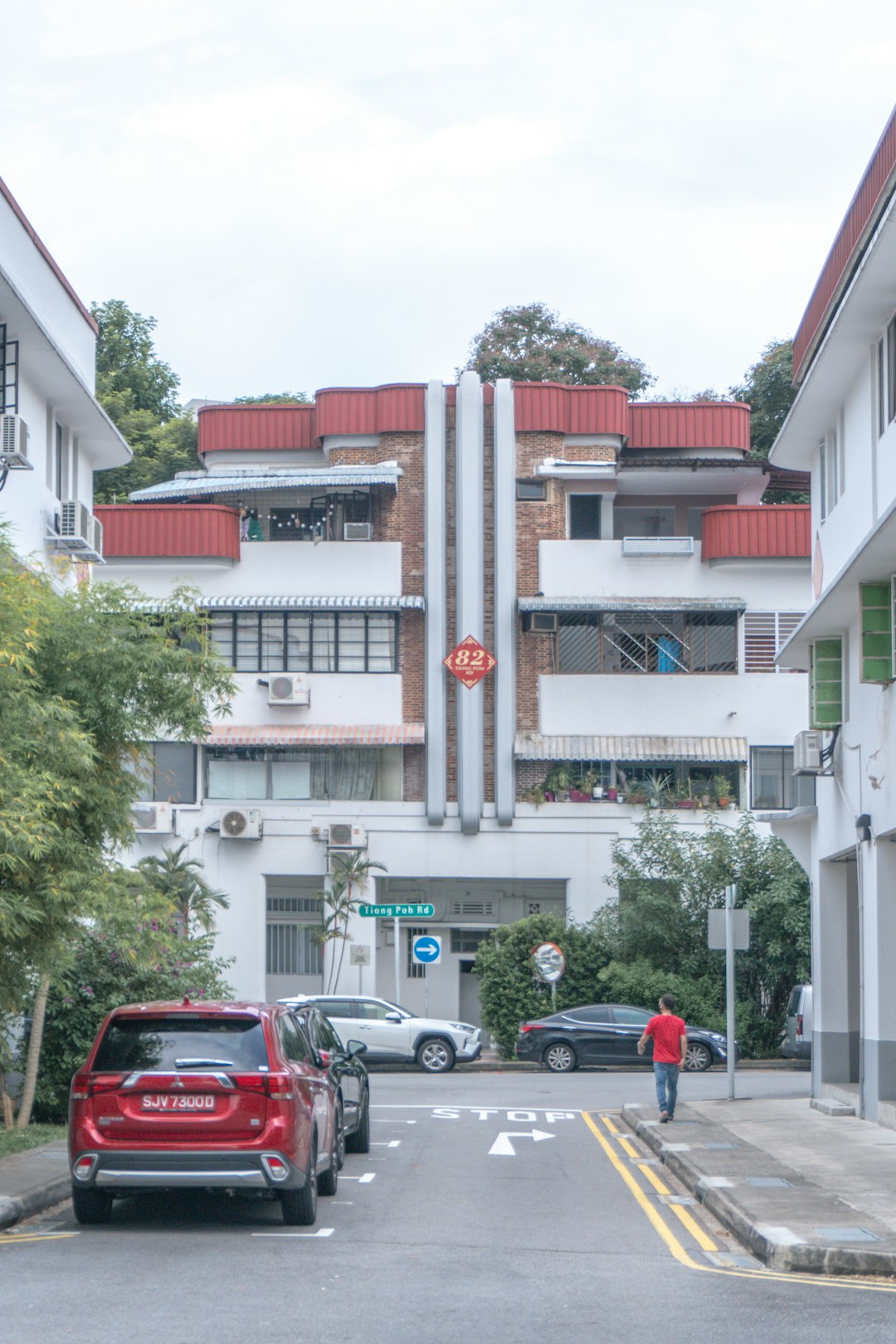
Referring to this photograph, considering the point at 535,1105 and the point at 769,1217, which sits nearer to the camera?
the point at 769,1217

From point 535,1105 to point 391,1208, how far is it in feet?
39.5

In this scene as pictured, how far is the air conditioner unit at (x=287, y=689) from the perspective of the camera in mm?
39000

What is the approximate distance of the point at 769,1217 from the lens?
39.0 feet

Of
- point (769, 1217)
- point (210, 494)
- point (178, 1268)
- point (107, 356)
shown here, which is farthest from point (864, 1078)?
point (107, 356)

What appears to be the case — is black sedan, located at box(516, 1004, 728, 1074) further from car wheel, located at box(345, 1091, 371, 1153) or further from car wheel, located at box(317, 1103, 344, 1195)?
car wheel, located at box(317, 1103, 344, 1195)

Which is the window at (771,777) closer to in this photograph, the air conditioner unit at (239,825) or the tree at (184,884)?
the air conditioner unit at (239,825)

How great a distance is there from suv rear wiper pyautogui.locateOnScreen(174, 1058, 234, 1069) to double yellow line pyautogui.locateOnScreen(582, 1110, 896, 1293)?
3371 millimetres

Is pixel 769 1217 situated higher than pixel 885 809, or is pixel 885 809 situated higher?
Result: pixel 885 809

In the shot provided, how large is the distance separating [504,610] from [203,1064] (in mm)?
28010

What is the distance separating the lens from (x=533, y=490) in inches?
1597

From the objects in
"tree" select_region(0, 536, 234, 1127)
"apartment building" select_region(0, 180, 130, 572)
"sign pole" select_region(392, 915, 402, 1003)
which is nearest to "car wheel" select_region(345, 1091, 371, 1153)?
"tree" select_region(0, 536, 234, 1127)

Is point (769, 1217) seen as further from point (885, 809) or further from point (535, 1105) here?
point (535, 1105)

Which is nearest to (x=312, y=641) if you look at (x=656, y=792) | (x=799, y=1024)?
(x=656, y=792)

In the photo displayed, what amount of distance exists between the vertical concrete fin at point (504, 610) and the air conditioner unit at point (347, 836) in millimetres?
3245
